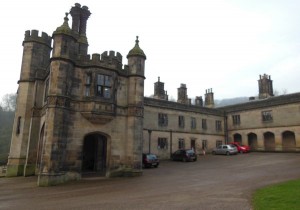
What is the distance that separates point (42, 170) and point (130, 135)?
758 centimetres

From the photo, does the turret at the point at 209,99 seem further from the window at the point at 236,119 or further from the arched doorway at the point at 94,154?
Result: the arched doorway at the point at 94,154

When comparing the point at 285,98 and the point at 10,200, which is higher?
the point at 285,98

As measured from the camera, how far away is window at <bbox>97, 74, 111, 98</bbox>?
2102cm

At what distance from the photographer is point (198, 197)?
38.2 feet

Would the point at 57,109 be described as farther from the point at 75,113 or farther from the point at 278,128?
the point at 278,128

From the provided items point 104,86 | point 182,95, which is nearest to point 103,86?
point 104,86

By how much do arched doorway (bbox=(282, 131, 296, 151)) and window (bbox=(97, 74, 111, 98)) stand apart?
2927 cm

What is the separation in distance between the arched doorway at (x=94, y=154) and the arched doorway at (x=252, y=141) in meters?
27.2

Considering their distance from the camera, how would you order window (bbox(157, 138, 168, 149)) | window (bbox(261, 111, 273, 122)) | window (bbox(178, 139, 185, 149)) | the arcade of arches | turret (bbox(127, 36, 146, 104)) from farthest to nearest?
window (bbox(261, 111, 273, 122))
window (bbox(178, 139, 185, 149))
the arcade of arches
window (bbox(157, 138, 168, 149))
turret (bbox(127, 36, 146, 104))

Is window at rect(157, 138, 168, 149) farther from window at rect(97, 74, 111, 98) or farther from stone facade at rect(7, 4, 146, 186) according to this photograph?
window at rect(97, 74, 111, 98)

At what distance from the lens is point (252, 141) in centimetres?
4172

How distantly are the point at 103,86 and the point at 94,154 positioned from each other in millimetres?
7862

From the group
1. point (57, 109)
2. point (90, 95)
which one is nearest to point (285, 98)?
point (90, 95)

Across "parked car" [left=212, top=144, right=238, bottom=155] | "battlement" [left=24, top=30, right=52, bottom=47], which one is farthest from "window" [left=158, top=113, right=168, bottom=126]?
"battlement" [left=24, top=30, right=52, bottom=47]
